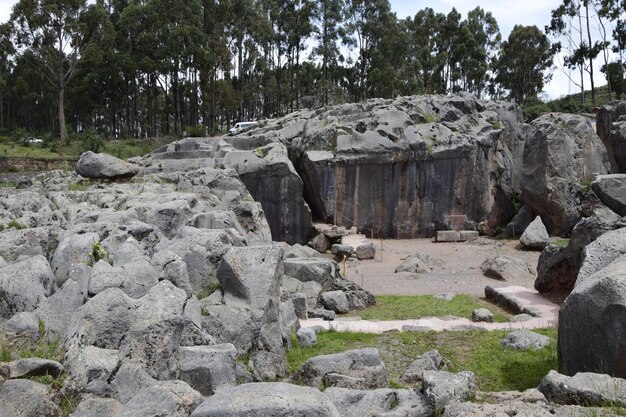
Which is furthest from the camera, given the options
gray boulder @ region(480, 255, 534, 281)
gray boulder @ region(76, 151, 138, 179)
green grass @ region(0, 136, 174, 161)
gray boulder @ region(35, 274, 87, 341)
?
green grass @ region(0, 136, 174, 161)

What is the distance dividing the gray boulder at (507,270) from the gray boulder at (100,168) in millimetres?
12727

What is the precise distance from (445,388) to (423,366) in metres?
2.95

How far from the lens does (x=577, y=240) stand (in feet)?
46.2

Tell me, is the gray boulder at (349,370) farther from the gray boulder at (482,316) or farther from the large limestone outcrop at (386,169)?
the large limestone outcrop at (386,169)

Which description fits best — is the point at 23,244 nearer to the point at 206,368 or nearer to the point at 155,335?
the point at 155,335

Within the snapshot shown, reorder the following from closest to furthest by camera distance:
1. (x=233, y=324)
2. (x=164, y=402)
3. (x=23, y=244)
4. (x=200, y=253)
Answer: (x=164, y=402) → (x=233, y=324) → (x=23, y=244) → (x=200, y=253)

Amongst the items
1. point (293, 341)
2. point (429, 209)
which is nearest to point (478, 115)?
point (429, 209)

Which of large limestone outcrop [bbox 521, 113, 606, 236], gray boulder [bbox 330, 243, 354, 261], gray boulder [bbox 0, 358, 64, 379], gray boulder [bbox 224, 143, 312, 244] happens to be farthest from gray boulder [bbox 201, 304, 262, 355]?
large limestone outcrop [bbox 521, 113, 606, 236]

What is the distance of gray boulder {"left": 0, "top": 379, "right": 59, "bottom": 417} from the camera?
5.32m

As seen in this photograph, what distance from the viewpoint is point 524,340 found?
34.1 ft

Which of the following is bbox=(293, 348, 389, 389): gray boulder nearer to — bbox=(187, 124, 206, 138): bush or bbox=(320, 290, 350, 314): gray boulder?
bbox=(320, 290, 350, 314): gray boulder

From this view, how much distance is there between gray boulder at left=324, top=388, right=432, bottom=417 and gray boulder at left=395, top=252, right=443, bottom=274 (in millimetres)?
14314

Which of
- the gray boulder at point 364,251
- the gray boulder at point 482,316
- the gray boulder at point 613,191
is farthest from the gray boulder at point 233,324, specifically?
the gray boulder at point 364,251

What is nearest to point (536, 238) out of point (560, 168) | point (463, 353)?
point (560, 168)
